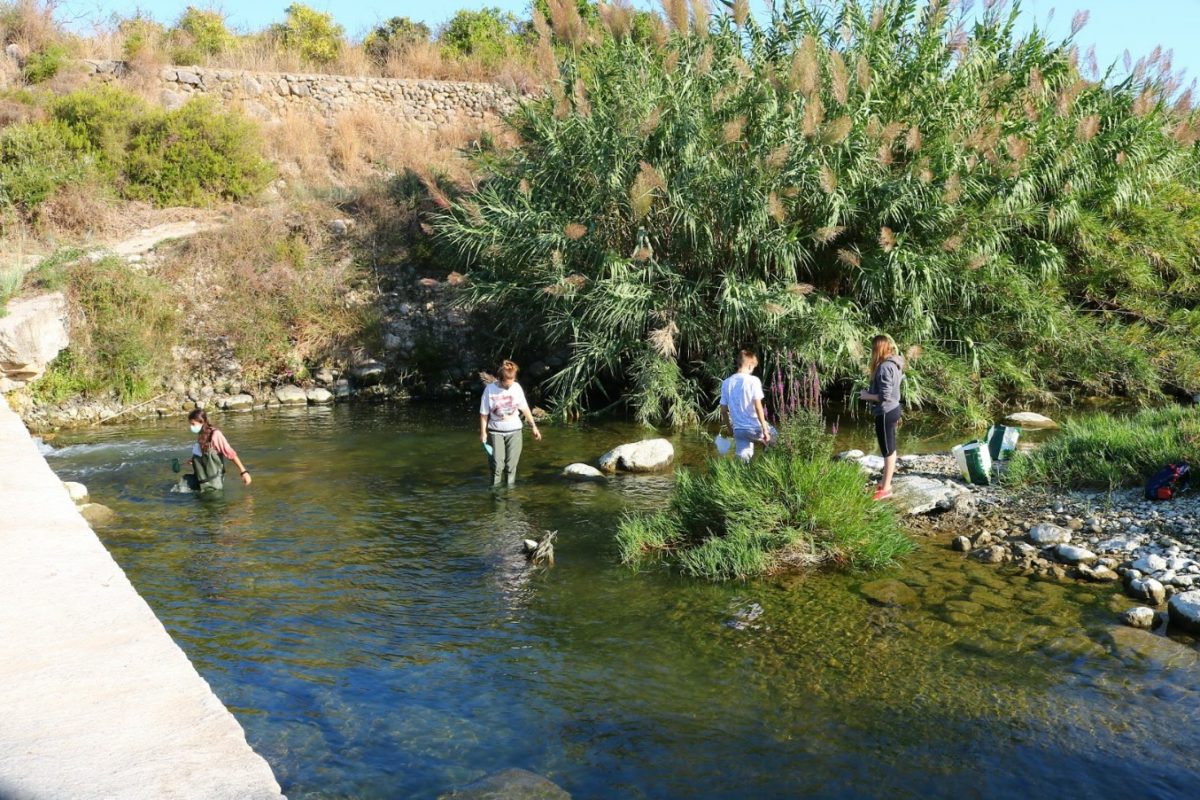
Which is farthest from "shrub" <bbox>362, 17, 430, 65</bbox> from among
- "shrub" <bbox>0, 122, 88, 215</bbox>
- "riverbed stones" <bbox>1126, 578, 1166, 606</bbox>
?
"riverbed stones" <bbox>1126, 578, 1166, 606</bbox>

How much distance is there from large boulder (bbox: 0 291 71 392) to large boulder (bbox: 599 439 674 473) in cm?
970

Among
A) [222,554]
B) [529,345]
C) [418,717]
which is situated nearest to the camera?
[418,717]

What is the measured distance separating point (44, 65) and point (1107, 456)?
83.9ft

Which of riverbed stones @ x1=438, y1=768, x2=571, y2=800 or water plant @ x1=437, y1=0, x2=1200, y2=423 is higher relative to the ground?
water plant @ x1=437, y1=0, x2=1200, y2=423

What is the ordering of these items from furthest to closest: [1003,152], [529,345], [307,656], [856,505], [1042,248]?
[529,345]
[1042,248]
[1003,152]
[856,505]
[307,656]

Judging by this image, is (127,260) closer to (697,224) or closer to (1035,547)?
(697,224)

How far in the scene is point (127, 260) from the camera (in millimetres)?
18641

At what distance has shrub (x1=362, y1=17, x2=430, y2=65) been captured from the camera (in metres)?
31.6

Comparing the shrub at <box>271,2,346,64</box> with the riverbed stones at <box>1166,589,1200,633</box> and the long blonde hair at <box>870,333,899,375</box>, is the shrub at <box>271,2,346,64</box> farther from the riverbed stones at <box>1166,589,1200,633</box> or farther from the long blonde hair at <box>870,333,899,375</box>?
the riverbed stones at <box>1166,589,1200,633</box>

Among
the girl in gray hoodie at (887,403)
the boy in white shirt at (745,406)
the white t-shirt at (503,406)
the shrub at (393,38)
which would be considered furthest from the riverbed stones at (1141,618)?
the shrub at (393,38)

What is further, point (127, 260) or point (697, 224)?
point (127, 260)

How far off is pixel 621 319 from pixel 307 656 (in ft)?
28.1

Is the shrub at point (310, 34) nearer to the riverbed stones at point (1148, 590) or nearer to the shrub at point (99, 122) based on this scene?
the shrub at point (99, 122)

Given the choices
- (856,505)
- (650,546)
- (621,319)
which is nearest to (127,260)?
(621,319)
